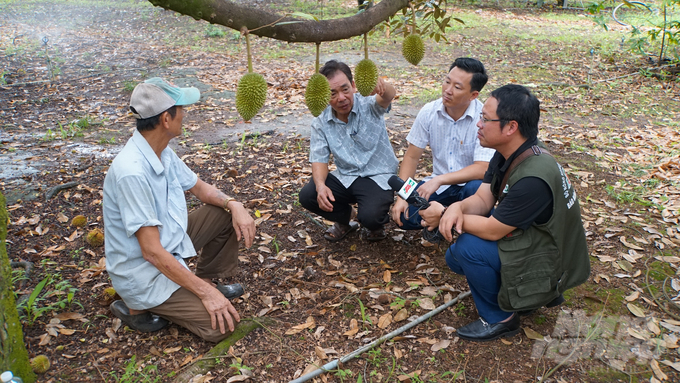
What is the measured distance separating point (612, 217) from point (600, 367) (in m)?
1.72

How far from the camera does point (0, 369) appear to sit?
1.89 meters

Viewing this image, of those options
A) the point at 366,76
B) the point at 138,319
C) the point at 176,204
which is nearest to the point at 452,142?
the point at 366,76

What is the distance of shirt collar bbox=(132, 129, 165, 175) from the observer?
2354 millimetres

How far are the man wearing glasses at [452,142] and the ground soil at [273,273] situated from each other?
1.45 feet

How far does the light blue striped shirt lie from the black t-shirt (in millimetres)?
1187

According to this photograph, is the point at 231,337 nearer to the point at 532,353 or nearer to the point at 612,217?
the point at 532,353

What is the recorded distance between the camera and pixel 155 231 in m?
2.29

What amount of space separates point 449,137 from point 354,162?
675mm

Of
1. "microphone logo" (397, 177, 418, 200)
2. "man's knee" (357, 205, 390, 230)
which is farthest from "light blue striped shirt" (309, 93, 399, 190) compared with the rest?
"microphone logo" (397, 177, 418, 200)

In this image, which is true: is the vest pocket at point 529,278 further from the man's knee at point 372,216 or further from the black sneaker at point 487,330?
the man's knee at point 372,216

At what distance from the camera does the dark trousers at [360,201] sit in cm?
322

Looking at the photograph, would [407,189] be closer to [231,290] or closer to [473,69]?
[473,69]

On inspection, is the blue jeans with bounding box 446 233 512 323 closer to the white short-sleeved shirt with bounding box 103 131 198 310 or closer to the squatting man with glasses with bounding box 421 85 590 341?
the squatting man with glasses with bounding box 421 85 590 341

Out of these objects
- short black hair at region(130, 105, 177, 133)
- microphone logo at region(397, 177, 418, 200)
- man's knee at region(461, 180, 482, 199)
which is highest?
short black hair at region(130, 105, 177, 133)
